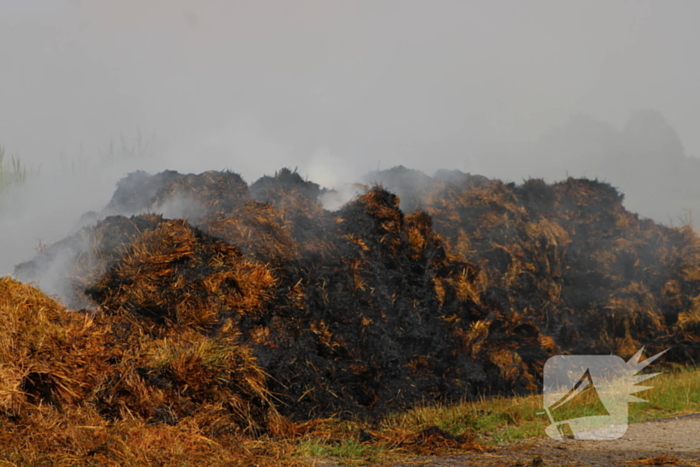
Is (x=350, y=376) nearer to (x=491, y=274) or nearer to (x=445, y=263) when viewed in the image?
(x=445, y=263)

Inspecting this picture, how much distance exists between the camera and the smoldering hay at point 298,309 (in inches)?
216

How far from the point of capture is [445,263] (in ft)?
29.4

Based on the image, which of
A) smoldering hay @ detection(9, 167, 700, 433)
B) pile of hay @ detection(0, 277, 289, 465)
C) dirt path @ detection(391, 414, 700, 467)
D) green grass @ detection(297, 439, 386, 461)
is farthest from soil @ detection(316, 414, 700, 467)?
smoldering hay @ detection(9, 167, 700, 433)

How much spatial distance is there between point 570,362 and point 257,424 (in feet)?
22.7

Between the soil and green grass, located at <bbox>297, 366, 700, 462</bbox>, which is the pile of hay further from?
the soil

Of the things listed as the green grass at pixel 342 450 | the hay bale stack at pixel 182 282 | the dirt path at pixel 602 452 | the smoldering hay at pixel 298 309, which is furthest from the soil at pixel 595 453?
the hay bale stack at pixel 182 282

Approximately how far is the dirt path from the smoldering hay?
1.79 metres

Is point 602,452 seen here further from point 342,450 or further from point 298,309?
point 298,309

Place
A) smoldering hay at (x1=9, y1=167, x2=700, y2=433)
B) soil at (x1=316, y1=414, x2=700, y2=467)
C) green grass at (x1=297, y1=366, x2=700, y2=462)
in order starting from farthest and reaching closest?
1. smoldering hay at (x1=9, y1=167, x2=700, y2=433)
2. green grass at (x1=297, y1=366, x2=700, y2=462)
3. soil at (x1=316, y1=414, x2=700, y2=467)
